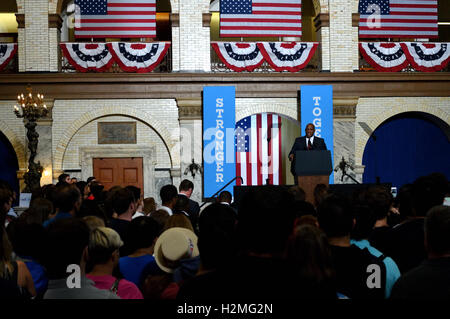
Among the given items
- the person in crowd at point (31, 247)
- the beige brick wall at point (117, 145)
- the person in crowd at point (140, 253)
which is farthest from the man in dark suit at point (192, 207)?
the beige brick wall at point (117, 145)

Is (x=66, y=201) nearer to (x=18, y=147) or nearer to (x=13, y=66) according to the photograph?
(x=18, y=147)

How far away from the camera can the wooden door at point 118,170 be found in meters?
16.2

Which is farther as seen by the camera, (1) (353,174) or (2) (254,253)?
(1) (353,174)

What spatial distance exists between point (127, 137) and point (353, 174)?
6.93 meters

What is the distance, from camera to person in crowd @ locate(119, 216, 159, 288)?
154 inches

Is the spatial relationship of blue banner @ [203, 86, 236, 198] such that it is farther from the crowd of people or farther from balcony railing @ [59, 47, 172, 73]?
the crowd of people

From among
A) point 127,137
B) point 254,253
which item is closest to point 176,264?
point 254,253

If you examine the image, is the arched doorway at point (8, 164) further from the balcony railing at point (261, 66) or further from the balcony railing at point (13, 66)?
the balcony railing at point (261, 66)

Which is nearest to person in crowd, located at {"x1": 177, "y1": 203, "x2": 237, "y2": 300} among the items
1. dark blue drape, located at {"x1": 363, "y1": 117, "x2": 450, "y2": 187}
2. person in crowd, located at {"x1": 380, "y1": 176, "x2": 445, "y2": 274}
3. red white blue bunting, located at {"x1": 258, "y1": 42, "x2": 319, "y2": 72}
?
person in crowd, located at {"x1": 380, "y1": 176, "x2": 445, "y2": 274}

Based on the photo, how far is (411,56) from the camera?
1656 cm

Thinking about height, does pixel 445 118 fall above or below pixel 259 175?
above

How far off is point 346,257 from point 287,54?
13.4 meters

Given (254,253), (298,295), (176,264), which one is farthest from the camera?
(176,264)

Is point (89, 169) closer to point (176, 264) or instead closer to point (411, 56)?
point (411, 56)
